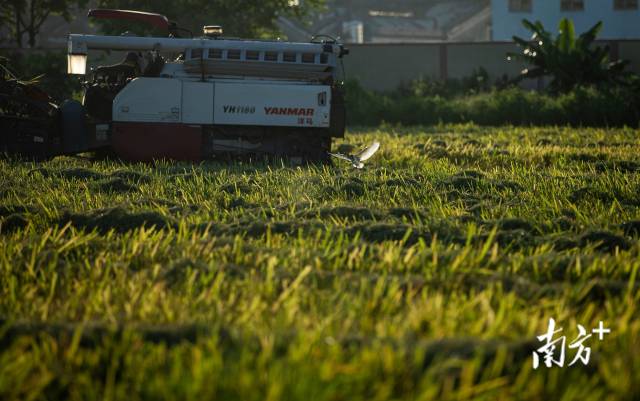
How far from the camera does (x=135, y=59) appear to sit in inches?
587

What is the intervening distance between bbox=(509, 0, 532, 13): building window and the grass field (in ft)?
140

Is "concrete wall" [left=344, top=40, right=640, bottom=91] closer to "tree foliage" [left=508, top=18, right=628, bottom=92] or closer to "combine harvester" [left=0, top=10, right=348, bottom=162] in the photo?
"tree foliage" [left=508, top=18, right=628, bottom=92]

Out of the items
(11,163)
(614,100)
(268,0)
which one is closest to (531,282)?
(11,163)

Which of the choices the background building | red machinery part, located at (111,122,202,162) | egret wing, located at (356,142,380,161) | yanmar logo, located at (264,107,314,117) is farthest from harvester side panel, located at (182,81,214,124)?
the background building

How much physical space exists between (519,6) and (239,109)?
41376 millimetres

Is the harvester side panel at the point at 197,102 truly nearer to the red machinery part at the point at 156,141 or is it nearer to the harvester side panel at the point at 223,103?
the harvester side panel at the point at 223,103

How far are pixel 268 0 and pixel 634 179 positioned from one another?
24623 mm

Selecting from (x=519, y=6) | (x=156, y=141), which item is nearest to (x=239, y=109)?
(x=156, y=141)

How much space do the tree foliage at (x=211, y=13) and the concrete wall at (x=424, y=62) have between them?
4044mm

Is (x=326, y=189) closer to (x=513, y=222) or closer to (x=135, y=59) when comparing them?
(x=513, y=222)

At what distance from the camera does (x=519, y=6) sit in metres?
52.7

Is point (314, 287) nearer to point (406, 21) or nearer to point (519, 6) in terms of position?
point (519, 6)

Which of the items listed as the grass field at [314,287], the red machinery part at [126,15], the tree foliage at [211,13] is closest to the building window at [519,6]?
the tree foliage at [211,13]

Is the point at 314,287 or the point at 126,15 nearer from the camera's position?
the point at 314,287
